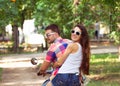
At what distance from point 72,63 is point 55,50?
316 millimetres

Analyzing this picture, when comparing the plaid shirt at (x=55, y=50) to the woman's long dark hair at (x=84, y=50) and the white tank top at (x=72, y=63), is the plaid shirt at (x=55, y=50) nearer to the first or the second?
the white tank top at (x=72, y=63)

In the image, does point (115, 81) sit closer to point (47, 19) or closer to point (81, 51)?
point (81, 51)

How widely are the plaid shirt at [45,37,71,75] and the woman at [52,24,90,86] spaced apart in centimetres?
5

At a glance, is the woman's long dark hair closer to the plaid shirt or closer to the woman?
the woman

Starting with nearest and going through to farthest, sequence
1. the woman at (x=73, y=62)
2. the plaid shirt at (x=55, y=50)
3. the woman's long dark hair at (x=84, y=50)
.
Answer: the plaid shirt at (x=55, y=50) < the woman at (x=73, y=62) < the woman's long dark hair at (x=84, y=50)

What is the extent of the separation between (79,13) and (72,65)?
37.2 ft

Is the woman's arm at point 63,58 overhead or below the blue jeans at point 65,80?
overhead

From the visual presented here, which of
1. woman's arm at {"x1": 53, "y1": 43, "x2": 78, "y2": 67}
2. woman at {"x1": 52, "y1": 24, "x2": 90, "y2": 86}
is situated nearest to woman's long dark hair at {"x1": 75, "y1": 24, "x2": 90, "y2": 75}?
woman at {"x1": 52, "y1": 24, "x2": 90, "y2": 86}

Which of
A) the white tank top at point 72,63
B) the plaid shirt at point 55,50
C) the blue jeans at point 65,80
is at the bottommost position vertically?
the blue jeans at point 65,80

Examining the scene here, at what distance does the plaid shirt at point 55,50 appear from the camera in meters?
5.62

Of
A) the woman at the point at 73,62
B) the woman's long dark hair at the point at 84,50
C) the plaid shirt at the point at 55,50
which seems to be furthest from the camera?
the woman's long dark hair at the point at 84,50

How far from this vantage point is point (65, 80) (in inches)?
226

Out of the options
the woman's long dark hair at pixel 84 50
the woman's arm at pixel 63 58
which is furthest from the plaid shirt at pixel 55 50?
the woman's long dark hair at pixel 84 50

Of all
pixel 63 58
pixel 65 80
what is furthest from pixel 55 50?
pixel 65 80
